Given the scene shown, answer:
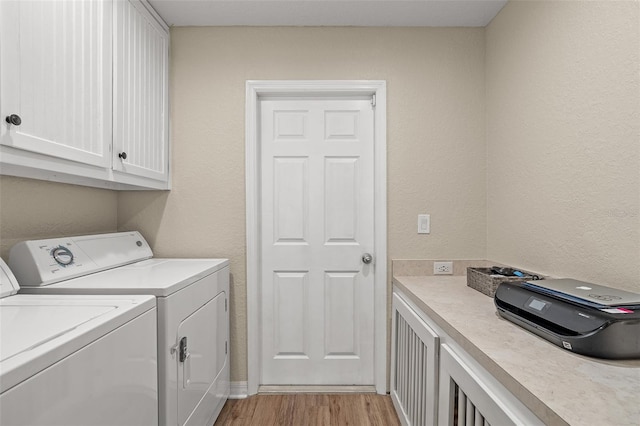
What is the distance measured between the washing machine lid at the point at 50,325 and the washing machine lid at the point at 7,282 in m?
0.03

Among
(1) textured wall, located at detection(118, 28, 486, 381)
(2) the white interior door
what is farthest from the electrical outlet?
(2) the white interior door

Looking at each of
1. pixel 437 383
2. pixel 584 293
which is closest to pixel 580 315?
pixel 584 293

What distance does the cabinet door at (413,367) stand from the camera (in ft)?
4.71

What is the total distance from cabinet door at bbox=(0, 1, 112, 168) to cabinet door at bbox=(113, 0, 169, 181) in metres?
0.08

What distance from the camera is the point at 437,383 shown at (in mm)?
1402

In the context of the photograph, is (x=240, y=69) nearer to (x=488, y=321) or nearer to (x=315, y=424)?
(x=488, y=321)

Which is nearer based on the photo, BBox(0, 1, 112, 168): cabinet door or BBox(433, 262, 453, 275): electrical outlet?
BBox(0, 1, 112, 168): cabinet door

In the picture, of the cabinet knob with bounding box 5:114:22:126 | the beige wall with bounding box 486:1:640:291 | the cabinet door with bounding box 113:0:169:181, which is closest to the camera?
the cabinet knob with bounding box 5:114:22:126

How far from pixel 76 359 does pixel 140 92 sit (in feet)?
5.00

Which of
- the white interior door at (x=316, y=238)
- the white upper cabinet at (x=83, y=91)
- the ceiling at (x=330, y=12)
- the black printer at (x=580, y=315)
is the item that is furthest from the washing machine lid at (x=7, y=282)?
the black printer at (x=580, y=315)

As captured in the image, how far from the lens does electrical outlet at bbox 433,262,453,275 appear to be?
2.30 metres

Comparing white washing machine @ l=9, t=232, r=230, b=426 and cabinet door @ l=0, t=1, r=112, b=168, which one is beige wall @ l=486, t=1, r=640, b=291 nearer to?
white washing machine @ l=9, t=232, r=230, b=426

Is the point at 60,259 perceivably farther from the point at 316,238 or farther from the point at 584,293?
the point at 584,293

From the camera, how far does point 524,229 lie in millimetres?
1865
